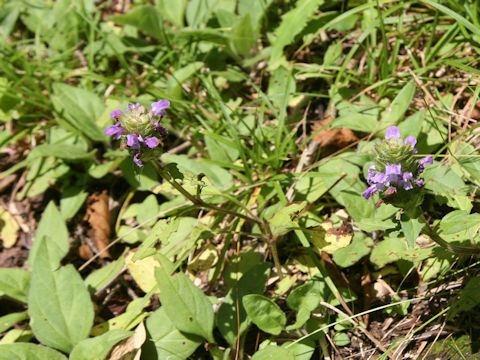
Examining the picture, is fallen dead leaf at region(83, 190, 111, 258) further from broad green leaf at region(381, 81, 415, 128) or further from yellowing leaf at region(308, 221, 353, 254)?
broad green leaf at region(381, 81, 415, 128)

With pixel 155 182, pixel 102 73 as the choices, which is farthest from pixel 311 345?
pixel 102 73

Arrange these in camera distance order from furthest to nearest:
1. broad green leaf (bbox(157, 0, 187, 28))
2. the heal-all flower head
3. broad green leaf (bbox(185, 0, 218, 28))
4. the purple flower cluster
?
broad green leaf (bbox(157, 0, 187, 28))
broad green leaf (bbox(185, 0, 218, 28))
the heal-all flower head
the purple flower cluster

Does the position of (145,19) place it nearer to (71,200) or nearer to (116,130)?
(71,200)

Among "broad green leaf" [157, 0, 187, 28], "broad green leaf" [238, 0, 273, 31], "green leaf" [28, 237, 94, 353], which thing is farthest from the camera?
"broad green leaf" [157, 0, 187, 28]

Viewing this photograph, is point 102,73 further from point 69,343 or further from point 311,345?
point 311,345

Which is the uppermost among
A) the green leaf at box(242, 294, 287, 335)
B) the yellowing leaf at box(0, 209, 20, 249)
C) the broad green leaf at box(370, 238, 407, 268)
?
the broad green leaf at box(370, 238, 407, 268)

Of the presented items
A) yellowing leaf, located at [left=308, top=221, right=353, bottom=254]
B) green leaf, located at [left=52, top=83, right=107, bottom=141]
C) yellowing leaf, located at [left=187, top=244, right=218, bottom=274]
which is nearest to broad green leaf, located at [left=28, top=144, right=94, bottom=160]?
green leaf, located at [left=52, top=83, right=107, bottom=141]
